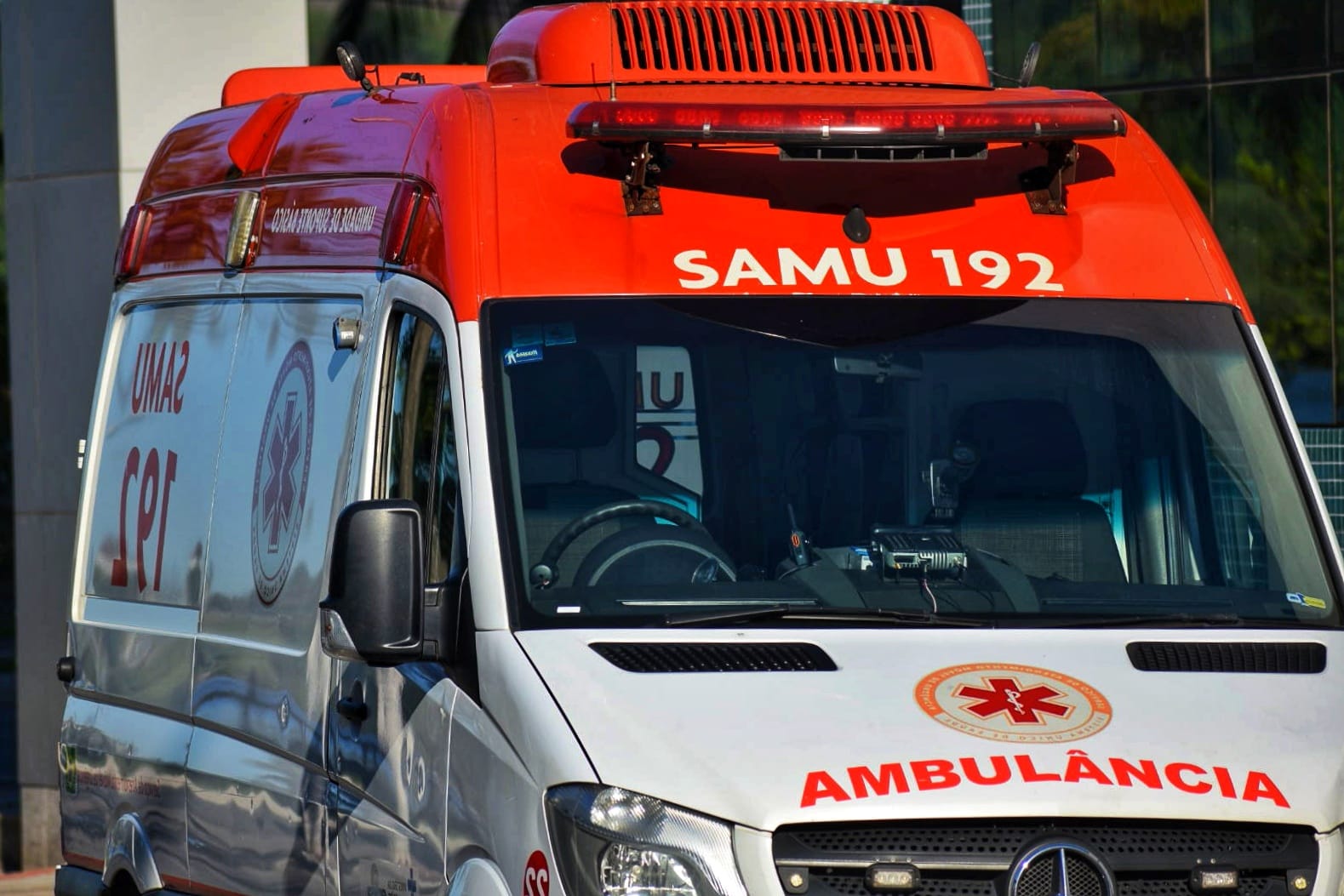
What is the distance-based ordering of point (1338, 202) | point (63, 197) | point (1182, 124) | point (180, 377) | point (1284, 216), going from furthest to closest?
point (63, 197)
point (1182, 124)
point (1284, 216)
point (1338, 202)
point (180, 377)

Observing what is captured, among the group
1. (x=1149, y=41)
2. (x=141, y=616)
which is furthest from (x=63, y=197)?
(x=141, y=616)

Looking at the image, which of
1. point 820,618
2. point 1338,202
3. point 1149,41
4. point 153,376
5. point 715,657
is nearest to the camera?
point 715,657

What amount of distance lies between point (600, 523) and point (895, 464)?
0.61 m

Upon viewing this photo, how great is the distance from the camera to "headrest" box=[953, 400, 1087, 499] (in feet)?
16.2

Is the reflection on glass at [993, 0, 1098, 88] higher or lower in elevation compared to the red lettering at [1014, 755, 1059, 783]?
higher

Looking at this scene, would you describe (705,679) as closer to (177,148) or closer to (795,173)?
(795,173)

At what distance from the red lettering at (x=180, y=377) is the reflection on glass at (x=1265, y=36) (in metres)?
5.88

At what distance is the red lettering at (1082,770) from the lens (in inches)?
162

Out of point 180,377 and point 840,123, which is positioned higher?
point 840,123

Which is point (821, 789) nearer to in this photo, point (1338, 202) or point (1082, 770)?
point (1082, 770)

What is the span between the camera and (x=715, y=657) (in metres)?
4.39

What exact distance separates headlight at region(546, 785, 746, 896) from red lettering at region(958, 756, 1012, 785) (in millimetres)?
422

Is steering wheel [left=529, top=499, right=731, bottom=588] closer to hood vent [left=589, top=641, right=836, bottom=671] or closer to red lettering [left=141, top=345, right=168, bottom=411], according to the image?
hood vent [left=589, top=641, right=836, bottom=671]

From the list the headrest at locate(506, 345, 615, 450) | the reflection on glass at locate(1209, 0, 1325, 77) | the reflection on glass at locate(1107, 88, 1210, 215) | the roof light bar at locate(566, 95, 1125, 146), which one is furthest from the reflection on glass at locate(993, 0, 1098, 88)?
the headrest at locate(506, 345, 615, 450)
